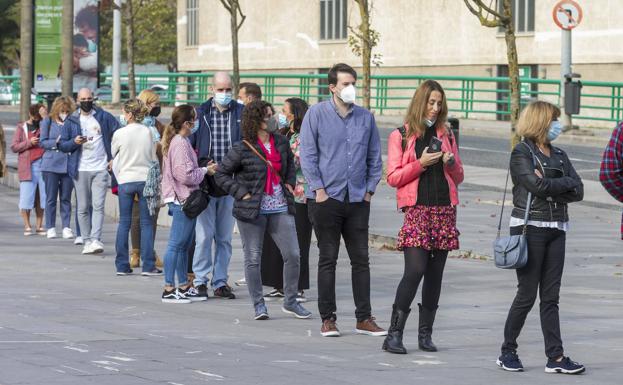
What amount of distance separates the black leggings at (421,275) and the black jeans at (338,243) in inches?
26.0

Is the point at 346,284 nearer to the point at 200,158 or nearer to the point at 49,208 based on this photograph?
the point at 200,158

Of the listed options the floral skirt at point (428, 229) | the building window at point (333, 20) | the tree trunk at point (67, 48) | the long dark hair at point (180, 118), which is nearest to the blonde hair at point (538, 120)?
the floral skirt at point (428, 229)

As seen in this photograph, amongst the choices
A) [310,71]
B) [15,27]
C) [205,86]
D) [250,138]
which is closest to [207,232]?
[250,138]

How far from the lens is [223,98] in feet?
40.8

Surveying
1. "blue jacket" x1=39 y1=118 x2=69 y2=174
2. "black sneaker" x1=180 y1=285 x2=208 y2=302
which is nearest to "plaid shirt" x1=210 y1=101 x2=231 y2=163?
"black sneaker" x1=180 y1=285 x2=208 y2=302

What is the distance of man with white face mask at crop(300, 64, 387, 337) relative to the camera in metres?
10.5

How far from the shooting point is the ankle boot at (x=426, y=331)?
390 inches

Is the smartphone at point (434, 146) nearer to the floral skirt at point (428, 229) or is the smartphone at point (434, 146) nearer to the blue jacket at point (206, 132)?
the floral skirt at point (428, 229)

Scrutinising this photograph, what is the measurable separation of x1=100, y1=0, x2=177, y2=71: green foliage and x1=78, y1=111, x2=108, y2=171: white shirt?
51889mm

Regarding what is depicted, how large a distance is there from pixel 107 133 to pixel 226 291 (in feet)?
13.2

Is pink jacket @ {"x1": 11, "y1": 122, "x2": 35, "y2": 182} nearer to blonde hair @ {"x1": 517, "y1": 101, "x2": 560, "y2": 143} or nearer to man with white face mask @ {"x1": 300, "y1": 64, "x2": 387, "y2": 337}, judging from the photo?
man with white face mask @ {"x1": 300, "y1": 64, "x2": 387, "y2": 337}

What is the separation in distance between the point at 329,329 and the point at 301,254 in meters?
2.22

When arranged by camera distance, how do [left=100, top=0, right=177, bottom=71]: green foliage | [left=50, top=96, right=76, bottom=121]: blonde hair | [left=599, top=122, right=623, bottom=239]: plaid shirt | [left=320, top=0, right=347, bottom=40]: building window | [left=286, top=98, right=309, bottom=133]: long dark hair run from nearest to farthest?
[left=599, top=122, right=623, bottom=239]: plaid shirt, [left=286, top=98, right=309, bottom=133]: long dark hair, [left=50, top=96, right=76, bottom=121]: blonde hair, [left=320, top=0, right=347, bottom=40]: building window, [left=100, top=0, right=177, bottom=71]: green foliage

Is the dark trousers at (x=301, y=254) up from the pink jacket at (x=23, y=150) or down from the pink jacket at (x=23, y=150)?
down
